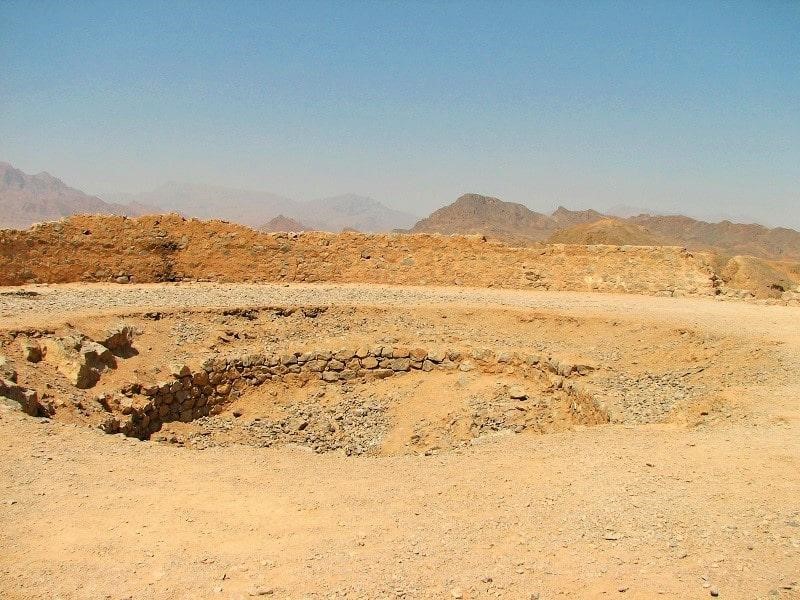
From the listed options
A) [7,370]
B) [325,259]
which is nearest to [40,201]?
[325,259]

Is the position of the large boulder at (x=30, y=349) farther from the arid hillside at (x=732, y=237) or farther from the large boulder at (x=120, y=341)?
the arid hillside at (x=732, y=237)

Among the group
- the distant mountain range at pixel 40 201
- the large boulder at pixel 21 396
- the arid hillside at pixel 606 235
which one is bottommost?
the large boulder at pixel 21 396

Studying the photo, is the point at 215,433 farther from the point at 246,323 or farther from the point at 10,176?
the point at 10,176

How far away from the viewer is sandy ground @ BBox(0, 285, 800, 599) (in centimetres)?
418

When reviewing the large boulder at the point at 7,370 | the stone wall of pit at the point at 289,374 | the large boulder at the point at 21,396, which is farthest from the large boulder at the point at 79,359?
the large boulder at the point at 21,396

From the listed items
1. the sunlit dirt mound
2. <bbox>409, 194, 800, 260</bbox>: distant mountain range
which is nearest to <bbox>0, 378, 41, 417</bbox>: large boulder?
the sunlit dirt mound

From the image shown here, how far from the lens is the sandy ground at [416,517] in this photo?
4.18 m

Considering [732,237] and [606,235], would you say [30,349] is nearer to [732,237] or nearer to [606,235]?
[606,235]

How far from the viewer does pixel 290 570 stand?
4375mm

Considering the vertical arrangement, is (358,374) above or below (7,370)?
below

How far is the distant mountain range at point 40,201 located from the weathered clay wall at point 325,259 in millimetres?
103401

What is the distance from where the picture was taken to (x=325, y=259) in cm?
1902

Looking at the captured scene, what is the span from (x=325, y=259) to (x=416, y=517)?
14.4 metres

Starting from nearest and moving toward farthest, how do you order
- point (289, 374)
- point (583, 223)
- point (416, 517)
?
point (416, 517) < point (289, 374) < point (583, 223)
